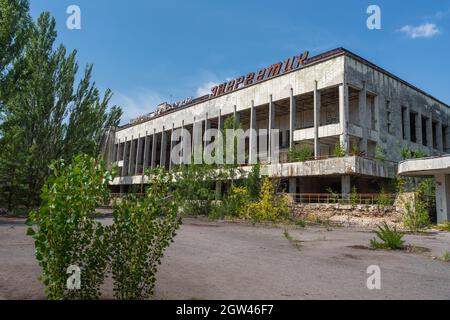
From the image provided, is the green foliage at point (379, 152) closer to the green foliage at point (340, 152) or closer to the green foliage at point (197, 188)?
the green foliage at point (340, 152)

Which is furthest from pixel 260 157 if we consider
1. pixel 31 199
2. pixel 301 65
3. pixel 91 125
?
pixel 31 199

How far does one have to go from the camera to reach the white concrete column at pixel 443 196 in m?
19.2

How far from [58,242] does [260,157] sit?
3127 centimetres

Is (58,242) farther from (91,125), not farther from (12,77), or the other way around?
(91,125)

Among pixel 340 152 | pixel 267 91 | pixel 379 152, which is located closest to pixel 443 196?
pixel 340 152

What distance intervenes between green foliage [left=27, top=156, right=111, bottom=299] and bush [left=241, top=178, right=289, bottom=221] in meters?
17.0

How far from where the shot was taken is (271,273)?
233 inches

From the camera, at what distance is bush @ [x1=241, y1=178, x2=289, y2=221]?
19969 mm

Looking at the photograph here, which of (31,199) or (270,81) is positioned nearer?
(31,199)

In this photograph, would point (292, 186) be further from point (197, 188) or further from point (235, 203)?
point (197, 188)

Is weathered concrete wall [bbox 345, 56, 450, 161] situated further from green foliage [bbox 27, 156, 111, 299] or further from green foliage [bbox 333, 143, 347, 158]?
green foliage [bbox 27, 156, 111, 299]
